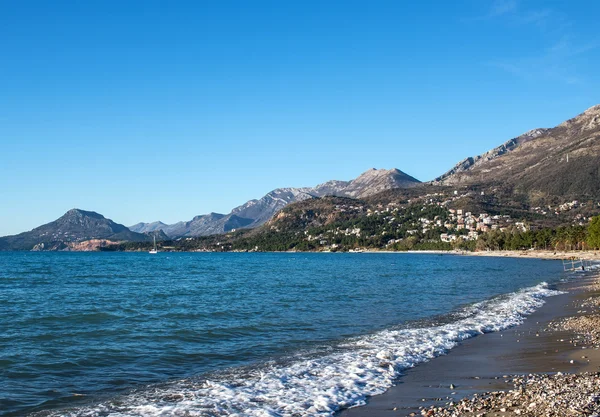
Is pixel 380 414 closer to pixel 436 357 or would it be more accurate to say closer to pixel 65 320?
pixel 436 357

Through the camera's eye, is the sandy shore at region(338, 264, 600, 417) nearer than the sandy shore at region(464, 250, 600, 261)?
Yes


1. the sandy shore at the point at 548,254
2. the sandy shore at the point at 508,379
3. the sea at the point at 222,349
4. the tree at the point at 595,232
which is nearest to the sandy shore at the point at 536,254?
the sandy shore at the point at 548,254

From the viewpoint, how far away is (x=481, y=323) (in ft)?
74.9

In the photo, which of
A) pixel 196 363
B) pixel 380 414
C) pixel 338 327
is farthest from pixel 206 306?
pixel 380 414

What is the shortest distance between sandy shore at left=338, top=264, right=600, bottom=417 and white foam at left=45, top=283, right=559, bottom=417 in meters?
0.65

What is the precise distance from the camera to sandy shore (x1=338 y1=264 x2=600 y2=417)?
9852 mm

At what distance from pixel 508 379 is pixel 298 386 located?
524cm

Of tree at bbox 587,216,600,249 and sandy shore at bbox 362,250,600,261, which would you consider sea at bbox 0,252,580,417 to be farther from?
tree at bbox 587,216,600,249

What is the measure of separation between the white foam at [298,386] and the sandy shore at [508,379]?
648 millimetres

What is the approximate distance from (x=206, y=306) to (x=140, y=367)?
15662mm

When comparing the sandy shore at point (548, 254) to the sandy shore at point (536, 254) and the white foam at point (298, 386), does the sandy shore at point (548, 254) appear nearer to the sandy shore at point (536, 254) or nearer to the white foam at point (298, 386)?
the sandy shore at point (536, 254)

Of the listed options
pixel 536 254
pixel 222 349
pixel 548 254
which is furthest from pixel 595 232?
pixel 222 349

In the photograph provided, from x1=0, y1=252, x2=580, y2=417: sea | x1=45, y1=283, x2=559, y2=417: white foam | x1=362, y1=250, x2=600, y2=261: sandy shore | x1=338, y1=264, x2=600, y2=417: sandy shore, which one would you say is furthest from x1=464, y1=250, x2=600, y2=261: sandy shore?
x1=45, y1=283, x2=559, y2=417: white foam

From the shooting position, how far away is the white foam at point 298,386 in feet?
36.0
